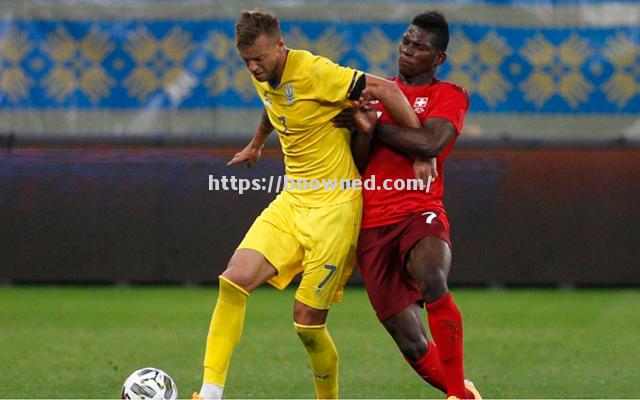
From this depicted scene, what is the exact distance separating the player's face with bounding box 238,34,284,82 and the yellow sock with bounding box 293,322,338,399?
1.25 m

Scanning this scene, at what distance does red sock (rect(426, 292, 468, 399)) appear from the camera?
19.9ft

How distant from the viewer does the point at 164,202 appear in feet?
39.5

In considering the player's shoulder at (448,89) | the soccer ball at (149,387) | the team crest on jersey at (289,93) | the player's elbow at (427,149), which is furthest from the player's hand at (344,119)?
the soccer ball at (149,387)

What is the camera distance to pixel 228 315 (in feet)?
19.8

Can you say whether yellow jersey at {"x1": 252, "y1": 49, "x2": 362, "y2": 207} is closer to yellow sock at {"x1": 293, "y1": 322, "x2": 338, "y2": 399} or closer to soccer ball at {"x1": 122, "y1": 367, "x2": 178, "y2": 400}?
yellow sock at {"x1": 293, "y1": 322, "x2": 338, "y2": 399}

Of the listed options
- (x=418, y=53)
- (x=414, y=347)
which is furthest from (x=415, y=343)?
(x=418, y=53)

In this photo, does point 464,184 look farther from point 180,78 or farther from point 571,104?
point 180,78

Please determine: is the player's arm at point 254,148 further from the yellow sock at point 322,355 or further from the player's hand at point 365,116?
the yellow sock at point 322,355

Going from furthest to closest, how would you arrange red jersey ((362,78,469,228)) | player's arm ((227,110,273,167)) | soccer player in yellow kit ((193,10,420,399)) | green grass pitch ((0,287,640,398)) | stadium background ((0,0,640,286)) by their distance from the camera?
stadium background ((0,0,640,286)) → green grass pitch ((0,287,640,398)) → player's arm ((227,110,273,167)) → red jersey ((362,78,469,228)) → soccer player in yellow kit ((193,10,420,399))

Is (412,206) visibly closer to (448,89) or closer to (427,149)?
(427,149)

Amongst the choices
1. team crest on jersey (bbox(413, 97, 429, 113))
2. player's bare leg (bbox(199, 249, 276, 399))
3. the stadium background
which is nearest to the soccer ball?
player's bare leg (bbox(199, 249, 276, 399))

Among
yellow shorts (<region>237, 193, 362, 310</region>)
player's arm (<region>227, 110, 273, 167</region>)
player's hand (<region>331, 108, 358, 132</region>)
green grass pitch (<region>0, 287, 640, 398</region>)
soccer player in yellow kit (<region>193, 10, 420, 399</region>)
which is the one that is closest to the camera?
soccer player in yellow kit (<region>193, 10, 420, 399</region>)

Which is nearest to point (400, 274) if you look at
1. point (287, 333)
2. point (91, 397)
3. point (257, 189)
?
point (91, 397)

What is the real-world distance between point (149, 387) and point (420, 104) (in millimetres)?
1985
